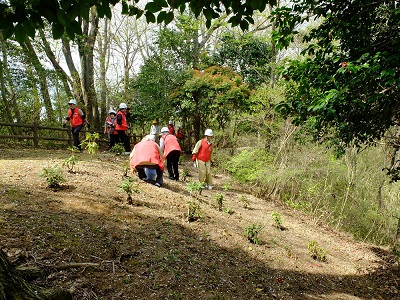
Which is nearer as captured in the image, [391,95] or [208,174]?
[391,95]

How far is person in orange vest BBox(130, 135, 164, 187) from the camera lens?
6.81 m

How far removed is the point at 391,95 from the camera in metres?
3.93

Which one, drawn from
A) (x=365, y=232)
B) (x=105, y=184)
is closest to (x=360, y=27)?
(x=105, y=184)

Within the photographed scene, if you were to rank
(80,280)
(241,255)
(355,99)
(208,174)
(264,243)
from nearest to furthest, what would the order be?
(80,280), (355,99), (241,255), (264,243), (208,174)

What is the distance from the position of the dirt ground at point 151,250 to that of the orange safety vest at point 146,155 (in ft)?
1.76

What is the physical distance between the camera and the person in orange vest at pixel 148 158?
6812 millimetres

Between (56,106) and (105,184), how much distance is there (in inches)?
495

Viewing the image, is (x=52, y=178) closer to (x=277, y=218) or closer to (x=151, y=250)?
(x=151, y=250)

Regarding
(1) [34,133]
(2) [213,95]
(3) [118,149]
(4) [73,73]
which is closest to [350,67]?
(3) [118,149]

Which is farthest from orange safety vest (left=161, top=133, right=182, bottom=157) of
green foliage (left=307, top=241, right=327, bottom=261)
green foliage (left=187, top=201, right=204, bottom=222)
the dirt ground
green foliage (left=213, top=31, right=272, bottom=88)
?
green foliage (left=213, top=31, right=272, bottom=88)

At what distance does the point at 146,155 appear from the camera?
6.82 m

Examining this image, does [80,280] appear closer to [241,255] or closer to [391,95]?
[241,255]

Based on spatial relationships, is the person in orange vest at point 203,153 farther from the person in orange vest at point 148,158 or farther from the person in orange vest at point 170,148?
the person in orange vest at point 148,158

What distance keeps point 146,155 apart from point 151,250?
336 cm
